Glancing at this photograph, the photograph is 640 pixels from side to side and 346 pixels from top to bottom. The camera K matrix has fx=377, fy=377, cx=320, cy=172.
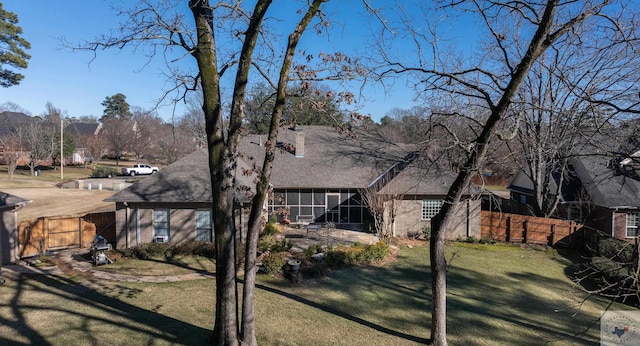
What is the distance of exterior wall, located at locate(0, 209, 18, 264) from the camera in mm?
14795

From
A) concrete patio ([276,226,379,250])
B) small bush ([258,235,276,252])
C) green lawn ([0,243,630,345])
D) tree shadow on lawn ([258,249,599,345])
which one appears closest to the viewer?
green lawn ([0,243,630,345])

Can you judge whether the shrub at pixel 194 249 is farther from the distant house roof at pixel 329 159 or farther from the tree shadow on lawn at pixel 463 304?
Result: the distant house roof at pixel 329 159

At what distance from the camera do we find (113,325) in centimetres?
942

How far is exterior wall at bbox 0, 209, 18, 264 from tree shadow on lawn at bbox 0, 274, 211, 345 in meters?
3.81

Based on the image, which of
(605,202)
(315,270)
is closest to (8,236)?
(315,270)

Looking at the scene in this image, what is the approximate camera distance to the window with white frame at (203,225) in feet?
59.3

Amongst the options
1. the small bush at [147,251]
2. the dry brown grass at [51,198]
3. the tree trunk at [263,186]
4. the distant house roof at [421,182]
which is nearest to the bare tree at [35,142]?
the dry brown grass at [51,198]

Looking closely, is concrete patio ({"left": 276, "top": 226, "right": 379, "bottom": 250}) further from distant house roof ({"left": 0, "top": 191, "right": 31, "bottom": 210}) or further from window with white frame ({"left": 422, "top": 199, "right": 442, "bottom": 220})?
distant house roof ({"left": 0, "top": 191, "right": 31, "bottom": 210})

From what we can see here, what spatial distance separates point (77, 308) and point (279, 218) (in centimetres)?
1418

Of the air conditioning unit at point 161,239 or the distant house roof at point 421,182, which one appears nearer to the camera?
the air conditioning unit at point 161,239

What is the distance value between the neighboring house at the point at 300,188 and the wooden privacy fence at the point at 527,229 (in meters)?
1.26

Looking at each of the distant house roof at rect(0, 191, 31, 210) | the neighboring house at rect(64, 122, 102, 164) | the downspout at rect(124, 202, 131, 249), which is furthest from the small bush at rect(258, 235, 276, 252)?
the neighboring house at rect(64, 122, 102, 164)

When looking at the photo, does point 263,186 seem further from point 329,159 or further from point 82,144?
point 82,144

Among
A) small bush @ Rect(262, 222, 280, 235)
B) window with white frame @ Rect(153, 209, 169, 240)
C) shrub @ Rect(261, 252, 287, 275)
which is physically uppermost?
window with white frame @ Rect(153, 209, 169, 240)
